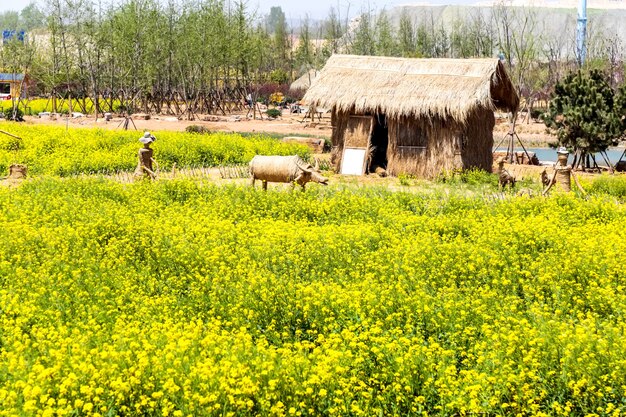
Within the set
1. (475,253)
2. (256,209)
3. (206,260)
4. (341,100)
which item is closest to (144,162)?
(256,209)

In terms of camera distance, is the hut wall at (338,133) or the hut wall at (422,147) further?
the hut wall at (338,133)

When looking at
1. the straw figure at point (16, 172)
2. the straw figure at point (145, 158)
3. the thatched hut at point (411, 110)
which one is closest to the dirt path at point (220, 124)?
the thatched hut at point (411, 110)

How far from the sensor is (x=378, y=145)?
25297 millimetres

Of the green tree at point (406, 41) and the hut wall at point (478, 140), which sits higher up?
the green tree at point (406, 41)

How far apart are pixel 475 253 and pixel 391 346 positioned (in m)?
4.22

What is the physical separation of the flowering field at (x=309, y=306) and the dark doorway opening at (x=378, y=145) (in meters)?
7.99

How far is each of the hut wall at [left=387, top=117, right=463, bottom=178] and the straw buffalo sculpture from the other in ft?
19.1

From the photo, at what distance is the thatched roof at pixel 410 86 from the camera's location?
22.7 m

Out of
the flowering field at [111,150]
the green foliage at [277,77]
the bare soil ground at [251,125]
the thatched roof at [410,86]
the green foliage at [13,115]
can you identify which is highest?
the thatched roof at [410,86]

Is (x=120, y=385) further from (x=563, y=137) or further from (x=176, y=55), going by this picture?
(x=176, y=55)

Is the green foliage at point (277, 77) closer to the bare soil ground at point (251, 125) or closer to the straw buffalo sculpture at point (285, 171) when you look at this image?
the bare soil ground at point (251, 125)

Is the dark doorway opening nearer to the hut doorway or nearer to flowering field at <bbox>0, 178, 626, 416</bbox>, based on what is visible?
the hut doorway

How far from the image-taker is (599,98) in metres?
25.2

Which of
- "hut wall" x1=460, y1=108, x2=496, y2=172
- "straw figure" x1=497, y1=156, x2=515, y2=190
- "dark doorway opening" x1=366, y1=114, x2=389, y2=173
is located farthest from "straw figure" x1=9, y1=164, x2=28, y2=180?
"hut wall" x1=460, y1=108, x2=496, y2=172
